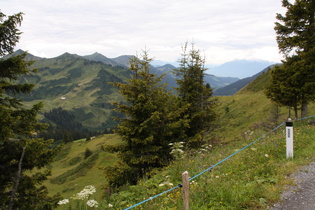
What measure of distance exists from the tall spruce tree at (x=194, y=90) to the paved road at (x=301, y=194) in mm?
15074

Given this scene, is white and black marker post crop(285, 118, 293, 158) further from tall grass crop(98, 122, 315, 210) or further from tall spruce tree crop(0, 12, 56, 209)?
tall spruce tree crop(0, 12, 56, 209)

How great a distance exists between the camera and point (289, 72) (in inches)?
711

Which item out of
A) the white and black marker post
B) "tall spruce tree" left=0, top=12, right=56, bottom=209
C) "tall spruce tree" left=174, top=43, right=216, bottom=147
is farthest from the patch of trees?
the white and black marker post

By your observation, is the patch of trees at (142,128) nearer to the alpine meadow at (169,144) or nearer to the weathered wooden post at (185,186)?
the alpine meadow at (169,144)

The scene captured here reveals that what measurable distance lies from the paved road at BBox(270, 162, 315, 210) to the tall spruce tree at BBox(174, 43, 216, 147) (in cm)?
1507

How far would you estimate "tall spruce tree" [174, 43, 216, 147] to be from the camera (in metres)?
22.4

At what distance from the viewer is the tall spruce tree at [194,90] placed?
881 inches

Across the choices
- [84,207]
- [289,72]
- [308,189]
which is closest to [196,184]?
[308,189]

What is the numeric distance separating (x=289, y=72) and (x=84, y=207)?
18.9 meters

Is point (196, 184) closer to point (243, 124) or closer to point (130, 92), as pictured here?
point (130, 92)

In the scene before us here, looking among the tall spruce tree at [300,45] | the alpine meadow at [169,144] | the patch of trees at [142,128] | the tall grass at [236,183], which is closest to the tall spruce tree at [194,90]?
the alpine meadow at [169,144]

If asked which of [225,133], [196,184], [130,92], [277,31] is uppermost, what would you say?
[277,31]

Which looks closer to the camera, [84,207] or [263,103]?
[84,207]

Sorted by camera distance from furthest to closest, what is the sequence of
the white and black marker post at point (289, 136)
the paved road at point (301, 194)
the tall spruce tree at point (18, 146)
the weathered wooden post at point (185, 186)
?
the tall spruce tree at point (18, 146), the white and black marker post at point (289, 136), the paved road at point (301, 194), the weathered wooden post at point (185, 186)
